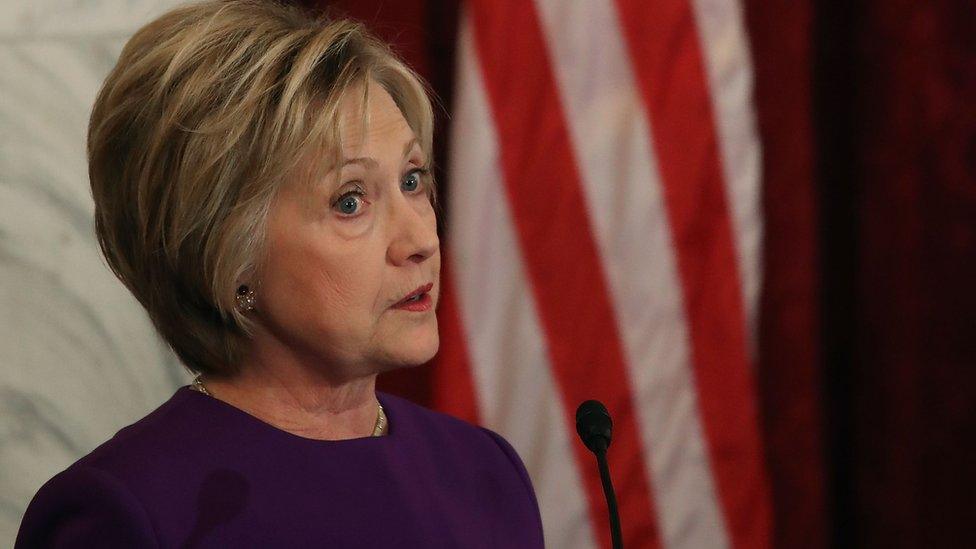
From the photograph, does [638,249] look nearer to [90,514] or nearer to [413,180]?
[413,180]

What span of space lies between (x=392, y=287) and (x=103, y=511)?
10.8 inches

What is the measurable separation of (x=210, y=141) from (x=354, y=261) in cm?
14

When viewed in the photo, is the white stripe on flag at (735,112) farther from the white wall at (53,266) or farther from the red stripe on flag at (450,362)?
the white wall at (53,266)

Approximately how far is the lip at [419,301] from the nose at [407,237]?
2cm

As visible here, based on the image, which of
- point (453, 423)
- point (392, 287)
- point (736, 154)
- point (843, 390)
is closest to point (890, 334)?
point (843, 390)

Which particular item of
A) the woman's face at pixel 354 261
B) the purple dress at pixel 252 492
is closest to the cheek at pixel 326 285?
the woman's face at pixel 354 261

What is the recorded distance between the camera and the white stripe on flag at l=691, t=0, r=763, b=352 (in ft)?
5.40

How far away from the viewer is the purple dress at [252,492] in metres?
0.90

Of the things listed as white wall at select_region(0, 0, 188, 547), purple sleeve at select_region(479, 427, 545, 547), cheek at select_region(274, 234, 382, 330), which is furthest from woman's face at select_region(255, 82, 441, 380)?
white wall at select_region(0, 0, 188, 547)

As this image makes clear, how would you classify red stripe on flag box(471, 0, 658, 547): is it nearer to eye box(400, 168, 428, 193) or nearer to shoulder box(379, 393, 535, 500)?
shoulder box(379, 393, 535, 500)

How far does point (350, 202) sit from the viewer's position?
0.97 meters

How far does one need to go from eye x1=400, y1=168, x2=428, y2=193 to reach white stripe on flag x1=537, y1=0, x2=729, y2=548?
23.5 inches

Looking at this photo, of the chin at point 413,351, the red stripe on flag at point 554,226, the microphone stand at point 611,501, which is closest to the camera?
the microphone stand at point 611,501

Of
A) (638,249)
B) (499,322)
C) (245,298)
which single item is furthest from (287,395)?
(638,249)
